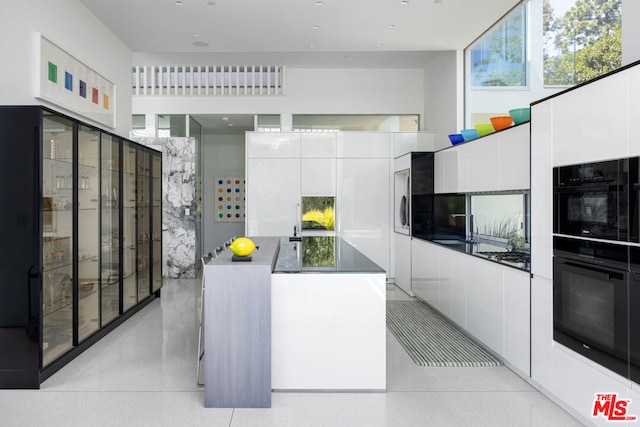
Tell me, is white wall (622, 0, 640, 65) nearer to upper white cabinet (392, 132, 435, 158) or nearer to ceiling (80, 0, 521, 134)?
ceiling (80, 0, 521, 134)

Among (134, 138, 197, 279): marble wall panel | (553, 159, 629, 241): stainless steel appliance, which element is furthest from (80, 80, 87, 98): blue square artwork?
(553, 159, 629, 241): stainless steel appliance

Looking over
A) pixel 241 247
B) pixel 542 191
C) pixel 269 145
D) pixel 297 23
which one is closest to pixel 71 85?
pixel 297 23

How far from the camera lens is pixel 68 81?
3.99 m

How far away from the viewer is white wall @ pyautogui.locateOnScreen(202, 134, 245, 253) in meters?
9.25

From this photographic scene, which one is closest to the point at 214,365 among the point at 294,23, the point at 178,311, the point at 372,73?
the point at 178,311

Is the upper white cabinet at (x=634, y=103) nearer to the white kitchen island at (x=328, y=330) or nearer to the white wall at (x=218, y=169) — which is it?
the white kitchen island at (x=328, y=330)

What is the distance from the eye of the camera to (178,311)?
5152 millimetres

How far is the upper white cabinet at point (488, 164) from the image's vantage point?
3268 mm

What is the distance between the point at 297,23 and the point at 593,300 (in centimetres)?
391

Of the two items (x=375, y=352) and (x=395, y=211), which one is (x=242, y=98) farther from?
(x=375, y=352)

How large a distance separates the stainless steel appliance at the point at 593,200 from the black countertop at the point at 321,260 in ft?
3.94

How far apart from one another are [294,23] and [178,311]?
3673 mm

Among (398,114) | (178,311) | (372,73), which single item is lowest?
(178,311)

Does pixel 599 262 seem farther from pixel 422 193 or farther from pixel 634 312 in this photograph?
pixel 422 193
